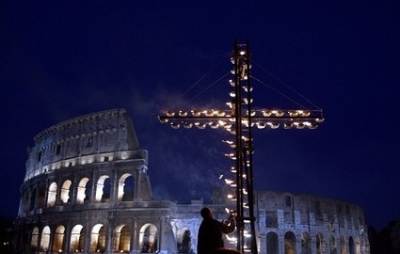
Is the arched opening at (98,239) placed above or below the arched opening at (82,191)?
below

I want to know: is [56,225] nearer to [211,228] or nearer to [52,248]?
[52,248]

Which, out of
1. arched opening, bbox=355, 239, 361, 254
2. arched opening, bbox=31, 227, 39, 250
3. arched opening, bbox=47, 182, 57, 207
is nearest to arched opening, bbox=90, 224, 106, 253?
arched opening, bbox=47, 182, 57, 207

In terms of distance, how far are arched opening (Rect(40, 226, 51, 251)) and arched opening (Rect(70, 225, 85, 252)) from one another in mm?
3040

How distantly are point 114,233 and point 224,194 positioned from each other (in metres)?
8.02

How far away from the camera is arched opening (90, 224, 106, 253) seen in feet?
95.9

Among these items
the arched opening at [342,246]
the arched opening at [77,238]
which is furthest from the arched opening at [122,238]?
the arched opening at [342,246]

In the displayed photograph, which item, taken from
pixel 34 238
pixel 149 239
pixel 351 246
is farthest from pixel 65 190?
pixel 351 246

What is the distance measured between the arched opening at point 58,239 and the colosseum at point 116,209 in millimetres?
73

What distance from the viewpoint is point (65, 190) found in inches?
1281

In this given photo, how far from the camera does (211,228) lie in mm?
6348

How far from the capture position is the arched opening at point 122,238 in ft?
93.8

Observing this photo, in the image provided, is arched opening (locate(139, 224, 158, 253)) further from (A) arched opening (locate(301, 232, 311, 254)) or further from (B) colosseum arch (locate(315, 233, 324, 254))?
(B) colosseum arch (locate(315, 233, 324, 254))

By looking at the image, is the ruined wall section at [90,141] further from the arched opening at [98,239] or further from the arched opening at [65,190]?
the arched opening at [98,239]

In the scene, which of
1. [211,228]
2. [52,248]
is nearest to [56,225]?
[52,248]
